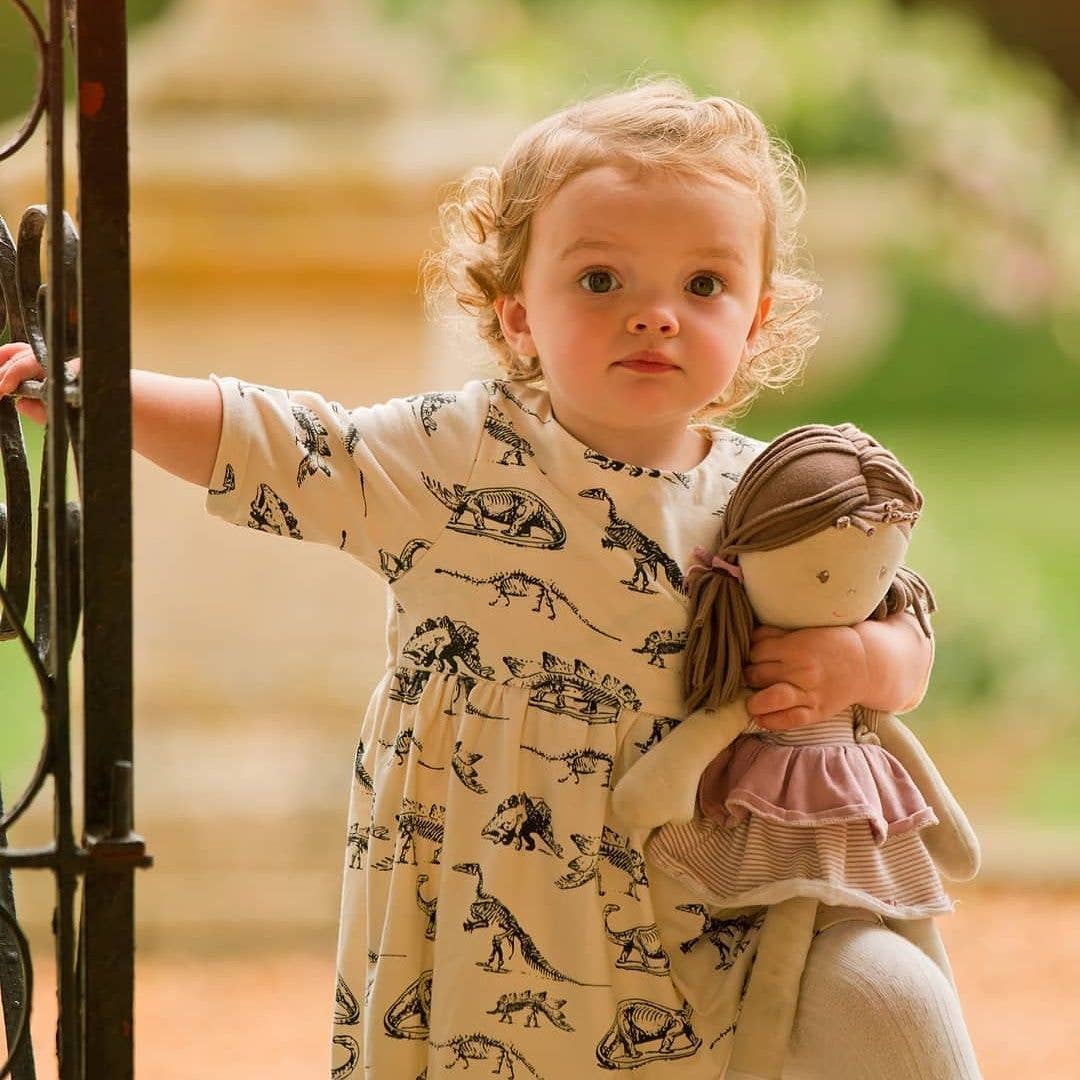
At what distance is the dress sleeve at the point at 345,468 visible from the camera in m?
1.17

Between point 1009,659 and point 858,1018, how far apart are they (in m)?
2.75

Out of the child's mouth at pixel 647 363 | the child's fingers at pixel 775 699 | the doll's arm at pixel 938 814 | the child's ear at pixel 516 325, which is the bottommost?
the doll's arm at pixel 938 814

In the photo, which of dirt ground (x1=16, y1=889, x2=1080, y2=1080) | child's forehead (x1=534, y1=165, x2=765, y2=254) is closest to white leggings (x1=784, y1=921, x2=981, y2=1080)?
child's forehead (x1=534, y1=165, x2=765, y2=254)

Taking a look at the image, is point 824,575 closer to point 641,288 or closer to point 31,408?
point 641,288

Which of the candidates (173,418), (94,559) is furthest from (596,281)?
(94,559)

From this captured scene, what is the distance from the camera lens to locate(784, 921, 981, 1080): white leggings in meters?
1.09

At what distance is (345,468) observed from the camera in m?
1.20

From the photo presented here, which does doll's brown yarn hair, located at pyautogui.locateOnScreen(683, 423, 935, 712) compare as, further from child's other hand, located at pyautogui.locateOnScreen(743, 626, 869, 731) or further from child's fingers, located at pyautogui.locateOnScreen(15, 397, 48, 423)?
child's fingers, located at pyautogui.locateOnScreen(15, 397, 48, 423)

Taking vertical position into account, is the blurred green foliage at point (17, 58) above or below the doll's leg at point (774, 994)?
above

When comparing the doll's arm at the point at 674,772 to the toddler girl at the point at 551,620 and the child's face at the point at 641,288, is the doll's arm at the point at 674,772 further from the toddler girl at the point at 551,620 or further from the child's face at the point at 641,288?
the child's face at the point at 641,288

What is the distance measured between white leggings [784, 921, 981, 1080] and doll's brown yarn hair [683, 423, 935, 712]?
0.20 m

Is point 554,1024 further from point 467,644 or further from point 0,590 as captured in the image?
point 0,590

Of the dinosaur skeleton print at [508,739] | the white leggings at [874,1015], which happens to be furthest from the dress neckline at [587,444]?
the white leggings at [874,1015]

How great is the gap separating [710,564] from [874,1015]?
338 mm
